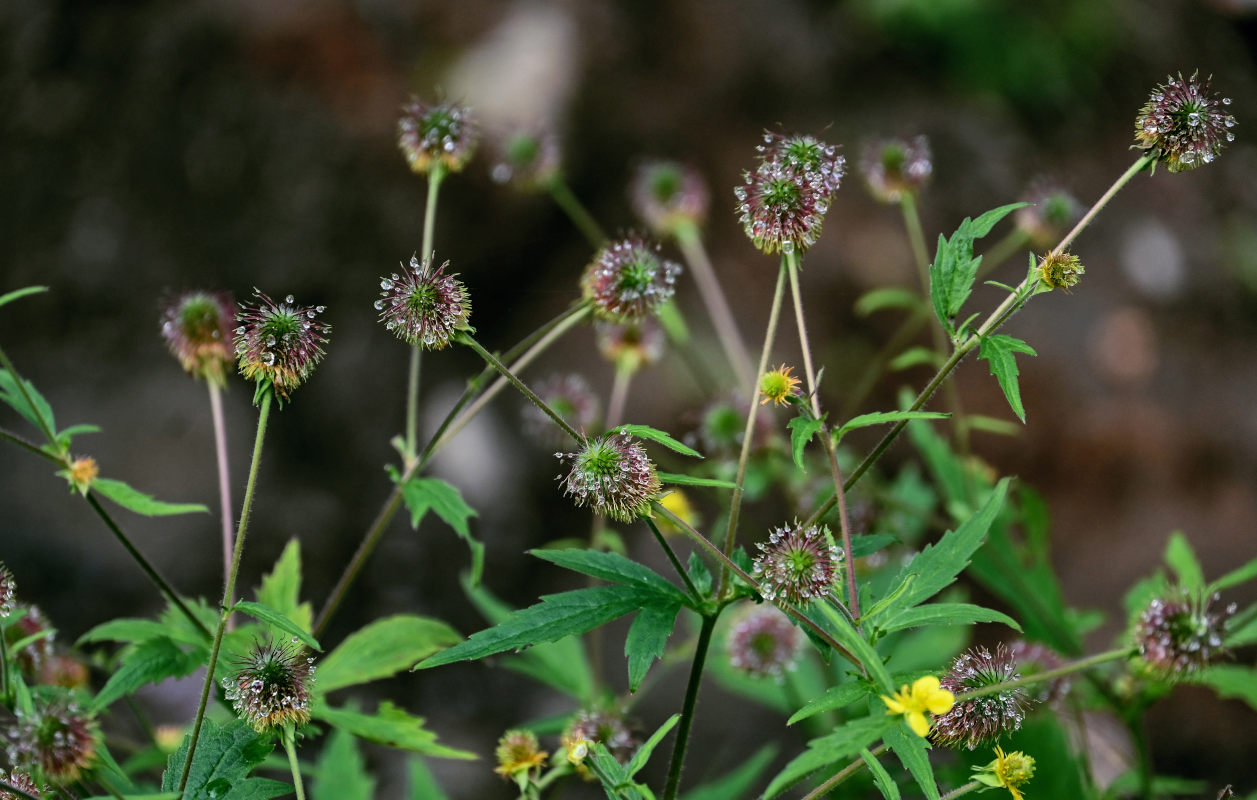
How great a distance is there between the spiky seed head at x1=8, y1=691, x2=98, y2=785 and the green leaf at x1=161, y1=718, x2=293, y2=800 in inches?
6.4

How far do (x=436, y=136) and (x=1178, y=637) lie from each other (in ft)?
5.60

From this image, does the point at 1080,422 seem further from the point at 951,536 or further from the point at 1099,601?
the point at 951,536

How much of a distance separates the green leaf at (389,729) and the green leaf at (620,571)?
51cm

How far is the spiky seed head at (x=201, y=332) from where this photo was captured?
6.76ft

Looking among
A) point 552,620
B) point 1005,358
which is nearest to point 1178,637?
point 1005,358

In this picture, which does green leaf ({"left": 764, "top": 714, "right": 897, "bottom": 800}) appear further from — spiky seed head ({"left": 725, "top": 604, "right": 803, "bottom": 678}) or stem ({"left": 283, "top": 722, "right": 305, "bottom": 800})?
spiky seed head ({"left": 725, "top": 604, "right": 803, "bottom": 678})

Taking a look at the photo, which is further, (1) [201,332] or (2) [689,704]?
(1) [201,332]

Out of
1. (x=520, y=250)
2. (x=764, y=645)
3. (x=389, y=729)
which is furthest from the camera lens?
(x=520, y=250)

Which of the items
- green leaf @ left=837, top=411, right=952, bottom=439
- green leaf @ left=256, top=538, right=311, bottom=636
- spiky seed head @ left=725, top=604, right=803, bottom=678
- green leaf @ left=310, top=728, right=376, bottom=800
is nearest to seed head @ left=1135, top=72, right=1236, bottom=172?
green leaf @ left=837, top=411, right=952, bottom=439

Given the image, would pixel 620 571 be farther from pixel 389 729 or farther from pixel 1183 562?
pixel 1183 562

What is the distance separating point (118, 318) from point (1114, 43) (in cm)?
563

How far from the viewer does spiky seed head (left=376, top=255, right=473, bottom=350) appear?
1501 millimetres

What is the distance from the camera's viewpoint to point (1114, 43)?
5.83 m

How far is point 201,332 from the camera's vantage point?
2062 millimetres
